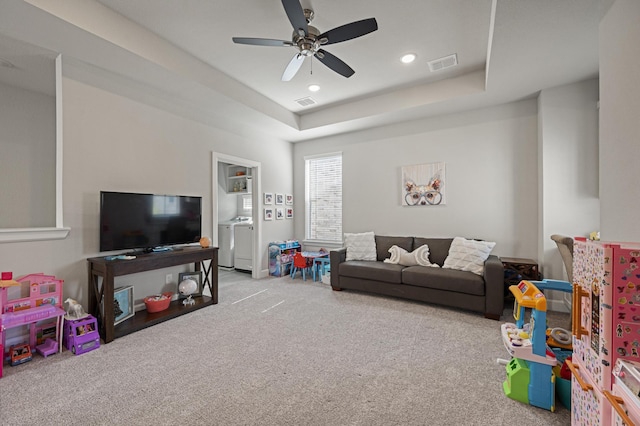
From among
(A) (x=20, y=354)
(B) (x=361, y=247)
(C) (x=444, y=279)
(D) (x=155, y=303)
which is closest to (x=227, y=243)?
(D) (x=155, y=303)

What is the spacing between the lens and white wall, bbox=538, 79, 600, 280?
10.1 ft

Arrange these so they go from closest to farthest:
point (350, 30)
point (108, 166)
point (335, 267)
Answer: point (350, 30) → point (108, 166) → point (335, 267)

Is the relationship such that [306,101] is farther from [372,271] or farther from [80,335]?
[80,335]

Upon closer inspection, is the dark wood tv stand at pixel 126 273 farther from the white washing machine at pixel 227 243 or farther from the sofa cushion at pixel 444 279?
the sofa cushion at pixel 444 279

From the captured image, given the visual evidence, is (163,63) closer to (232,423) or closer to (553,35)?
(232,423)

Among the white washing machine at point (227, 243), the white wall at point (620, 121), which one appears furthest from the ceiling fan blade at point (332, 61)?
the white washing machine at point (227, 243)

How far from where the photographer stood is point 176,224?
3.35m

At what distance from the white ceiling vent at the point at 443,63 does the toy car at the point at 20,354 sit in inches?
192

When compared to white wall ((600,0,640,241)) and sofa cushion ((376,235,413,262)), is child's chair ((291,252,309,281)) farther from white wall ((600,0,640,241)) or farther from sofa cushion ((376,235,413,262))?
white wall ((600,0,640,241))

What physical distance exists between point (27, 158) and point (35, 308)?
4.88 feet

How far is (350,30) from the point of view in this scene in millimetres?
2168

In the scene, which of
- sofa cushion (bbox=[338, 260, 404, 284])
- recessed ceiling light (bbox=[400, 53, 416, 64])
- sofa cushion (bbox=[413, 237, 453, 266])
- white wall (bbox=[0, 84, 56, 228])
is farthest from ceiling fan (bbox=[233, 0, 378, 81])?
sofa cushion (bbox=[413, 237, 453, 266])

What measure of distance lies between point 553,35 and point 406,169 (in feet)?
7.88

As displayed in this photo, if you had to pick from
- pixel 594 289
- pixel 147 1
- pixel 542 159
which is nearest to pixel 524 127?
pixel 542 159
